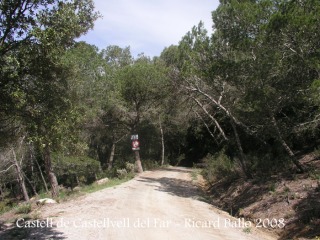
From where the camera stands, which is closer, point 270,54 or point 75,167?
point 270,54

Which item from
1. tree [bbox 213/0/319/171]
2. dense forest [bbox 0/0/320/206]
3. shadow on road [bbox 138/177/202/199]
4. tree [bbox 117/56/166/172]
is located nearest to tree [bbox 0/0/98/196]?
dense forest [bbox 0/0/320/206]

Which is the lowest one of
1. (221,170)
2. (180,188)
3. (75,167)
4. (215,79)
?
(180,188)

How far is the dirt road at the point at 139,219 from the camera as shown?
30.9 feet

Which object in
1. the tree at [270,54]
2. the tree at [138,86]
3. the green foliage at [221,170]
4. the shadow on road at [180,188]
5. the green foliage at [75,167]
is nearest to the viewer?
the tree at [270,54]

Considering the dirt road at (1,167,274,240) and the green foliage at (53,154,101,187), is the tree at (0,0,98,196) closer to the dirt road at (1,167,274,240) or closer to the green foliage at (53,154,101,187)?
the dirt road at (1,167,274,240)

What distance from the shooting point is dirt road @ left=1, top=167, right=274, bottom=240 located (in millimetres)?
9425

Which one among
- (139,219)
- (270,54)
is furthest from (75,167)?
(270,54)

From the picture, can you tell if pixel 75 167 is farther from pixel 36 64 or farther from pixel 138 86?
pixel 36 64

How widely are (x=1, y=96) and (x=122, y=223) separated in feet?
16.8

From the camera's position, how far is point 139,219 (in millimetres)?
11211

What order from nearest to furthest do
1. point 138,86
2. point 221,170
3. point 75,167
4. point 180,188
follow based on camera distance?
1. point 180,188
2. point 221,170
3. point 138,86
4. point 75,167

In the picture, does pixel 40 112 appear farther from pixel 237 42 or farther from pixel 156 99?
pixel 156 99

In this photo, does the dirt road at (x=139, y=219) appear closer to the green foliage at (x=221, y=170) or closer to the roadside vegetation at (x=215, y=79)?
the roadside vegetation at (x=215, y=79)

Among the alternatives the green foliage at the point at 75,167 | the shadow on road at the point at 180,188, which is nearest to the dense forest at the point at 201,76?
the shadow on road at the point at 180,188
